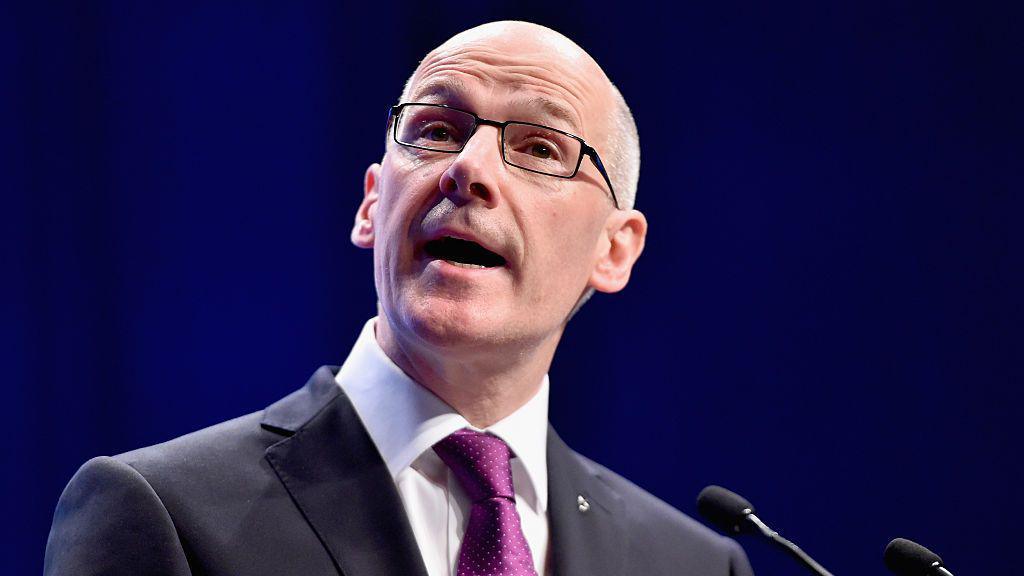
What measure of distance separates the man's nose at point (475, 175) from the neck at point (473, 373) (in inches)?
9.4

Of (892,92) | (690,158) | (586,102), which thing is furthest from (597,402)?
(586,102)

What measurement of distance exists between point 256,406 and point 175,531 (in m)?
1.11

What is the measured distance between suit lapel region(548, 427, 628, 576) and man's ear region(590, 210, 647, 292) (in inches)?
11.4

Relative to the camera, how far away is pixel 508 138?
1.82 m

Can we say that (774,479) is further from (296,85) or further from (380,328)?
(296,85)

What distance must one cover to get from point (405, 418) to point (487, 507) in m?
0.19

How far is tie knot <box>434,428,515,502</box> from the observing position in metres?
1.75

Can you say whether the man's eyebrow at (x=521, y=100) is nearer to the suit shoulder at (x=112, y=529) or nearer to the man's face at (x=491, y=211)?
the man's face at (x=491, y=211)

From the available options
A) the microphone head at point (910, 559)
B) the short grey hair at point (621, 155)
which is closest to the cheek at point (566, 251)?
the short grey hair at point (621, 155)

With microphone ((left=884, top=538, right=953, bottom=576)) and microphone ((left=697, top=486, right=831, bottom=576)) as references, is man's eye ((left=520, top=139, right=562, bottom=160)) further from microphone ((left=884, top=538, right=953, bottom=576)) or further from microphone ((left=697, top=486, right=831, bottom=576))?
microphone ((left=884, top=538, right=953, bottom=576))

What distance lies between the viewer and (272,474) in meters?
1.69

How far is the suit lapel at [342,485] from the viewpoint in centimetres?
162

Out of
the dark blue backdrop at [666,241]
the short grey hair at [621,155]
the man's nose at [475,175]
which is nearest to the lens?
the man's nose at [475,175]

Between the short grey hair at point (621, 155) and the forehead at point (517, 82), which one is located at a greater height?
the forehead at point (517, 82)
